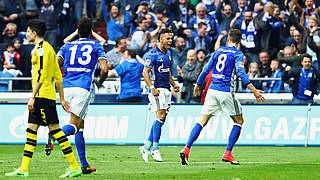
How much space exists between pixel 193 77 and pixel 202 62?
61cm

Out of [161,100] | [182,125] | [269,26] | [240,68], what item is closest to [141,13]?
[269,26]

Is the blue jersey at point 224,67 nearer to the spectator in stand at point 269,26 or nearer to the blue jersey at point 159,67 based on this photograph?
the blue jersey at point 159,67

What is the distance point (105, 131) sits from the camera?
1906cm

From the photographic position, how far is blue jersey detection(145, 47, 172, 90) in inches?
537

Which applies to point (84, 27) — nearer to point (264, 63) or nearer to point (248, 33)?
point (264, 63)

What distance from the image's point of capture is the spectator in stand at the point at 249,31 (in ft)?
72.1

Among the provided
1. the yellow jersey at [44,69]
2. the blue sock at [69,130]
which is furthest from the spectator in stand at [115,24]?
the yellow jersey at [44,69]

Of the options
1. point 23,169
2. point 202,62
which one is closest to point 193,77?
point 202,62

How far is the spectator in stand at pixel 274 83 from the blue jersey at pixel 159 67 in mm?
7560

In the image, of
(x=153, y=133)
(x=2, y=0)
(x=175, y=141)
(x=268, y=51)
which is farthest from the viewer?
(x=2, y=0)

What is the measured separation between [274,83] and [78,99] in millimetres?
11146

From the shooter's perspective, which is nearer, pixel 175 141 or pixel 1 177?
pixel 1 177

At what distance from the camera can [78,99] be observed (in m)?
10.6

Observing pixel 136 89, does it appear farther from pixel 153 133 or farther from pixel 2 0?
pixel 2 0
